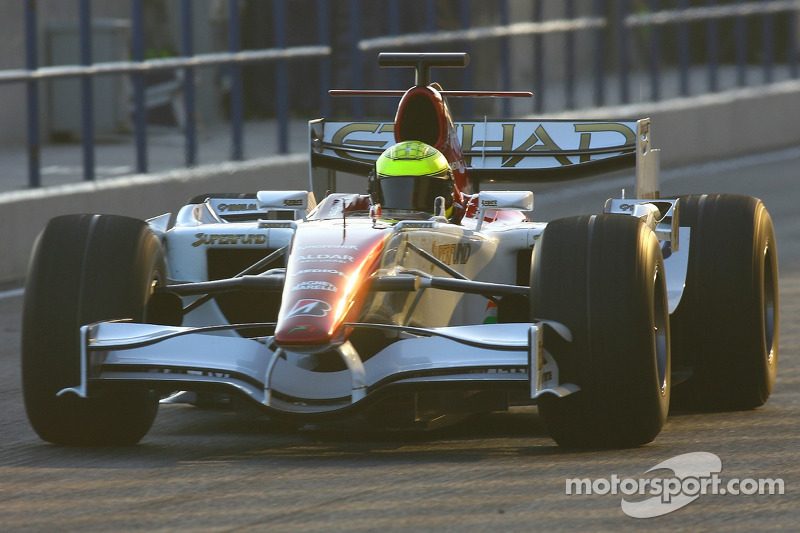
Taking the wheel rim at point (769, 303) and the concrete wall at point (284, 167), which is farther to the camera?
the concrete wall at point (284, 167)

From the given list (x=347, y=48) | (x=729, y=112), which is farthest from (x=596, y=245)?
(x=729, y=112)

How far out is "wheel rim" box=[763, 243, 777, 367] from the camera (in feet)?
27.4

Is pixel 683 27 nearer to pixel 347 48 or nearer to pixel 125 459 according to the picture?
pixel 347 48

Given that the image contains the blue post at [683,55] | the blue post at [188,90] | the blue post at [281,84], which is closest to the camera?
the blue post at [188,90]

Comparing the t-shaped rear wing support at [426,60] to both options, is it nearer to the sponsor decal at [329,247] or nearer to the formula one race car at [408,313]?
the formula one race car at [408,313]

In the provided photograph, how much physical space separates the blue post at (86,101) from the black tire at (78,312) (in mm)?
7547

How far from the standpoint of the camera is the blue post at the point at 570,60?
Result: 72.7 ft

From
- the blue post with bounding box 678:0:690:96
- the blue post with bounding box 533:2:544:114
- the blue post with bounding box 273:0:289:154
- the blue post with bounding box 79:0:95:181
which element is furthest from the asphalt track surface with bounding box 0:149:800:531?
the blue post with bounding box 678:0:690:96

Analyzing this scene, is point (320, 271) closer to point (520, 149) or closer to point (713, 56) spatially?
point (520, 149)

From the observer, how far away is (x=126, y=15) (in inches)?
854

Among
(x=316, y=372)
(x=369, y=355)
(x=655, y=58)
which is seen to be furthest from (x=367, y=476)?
(x=655, y=58)

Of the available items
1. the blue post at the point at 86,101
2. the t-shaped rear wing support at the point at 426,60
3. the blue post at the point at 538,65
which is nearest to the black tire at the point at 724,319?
the t-shaped rear wing support at the point at 426,60

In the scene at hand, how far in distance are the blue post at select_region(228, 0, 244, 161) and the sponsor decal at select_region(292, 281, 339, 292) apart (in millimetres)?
10238

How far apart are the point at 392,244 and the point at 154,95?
1047 cm
